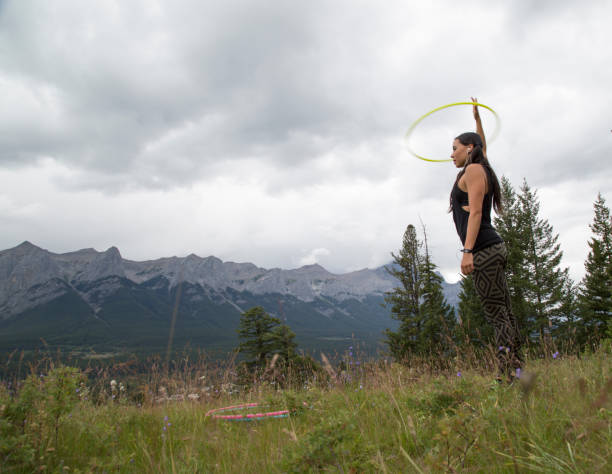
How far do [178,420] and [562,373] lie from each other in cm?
404

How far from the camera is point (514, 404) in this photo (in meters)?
2.43

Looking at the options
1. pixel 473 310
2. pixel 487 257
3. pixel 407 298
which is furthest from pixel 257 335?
pixel 487 257

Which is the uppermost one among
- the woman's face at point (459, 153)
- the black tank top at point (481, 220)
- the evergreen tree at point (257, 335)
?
the woman's face at point (459, 153)

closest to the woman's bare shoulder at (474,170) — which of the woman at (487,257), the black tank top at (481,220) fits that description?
the woman at (487,257)

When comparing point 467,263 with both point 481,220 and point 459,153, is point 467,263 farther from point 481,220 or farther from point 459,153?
point 459,153

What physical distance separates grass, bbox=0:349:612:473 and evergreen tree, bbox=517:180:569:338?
104 feet

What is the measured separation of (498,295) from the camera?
139 inches

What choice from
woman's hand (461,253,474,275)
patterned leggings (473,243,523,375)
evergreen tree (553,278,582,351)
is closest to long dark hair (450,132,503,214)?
patterned leggings (473,243,523,375)

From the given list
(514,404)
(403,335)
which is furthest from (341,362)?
(403,335)

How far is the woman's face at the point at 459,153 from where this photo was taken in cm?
392

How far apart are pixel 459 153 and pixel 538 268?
3626cm

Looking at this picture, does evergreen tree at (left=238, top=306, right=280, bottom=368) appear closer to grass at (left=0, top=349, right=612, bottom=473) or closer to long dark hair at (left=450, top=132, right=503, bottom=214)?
grass at (left=0, top=349, right=612, bottom=473)

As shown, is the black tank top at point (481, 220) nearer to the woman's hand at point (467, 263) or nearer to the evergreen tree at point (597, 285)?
the woman's hand at point (467, 263)

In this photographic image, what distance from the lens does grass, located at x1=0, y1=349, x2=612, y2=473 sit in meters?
1.63
